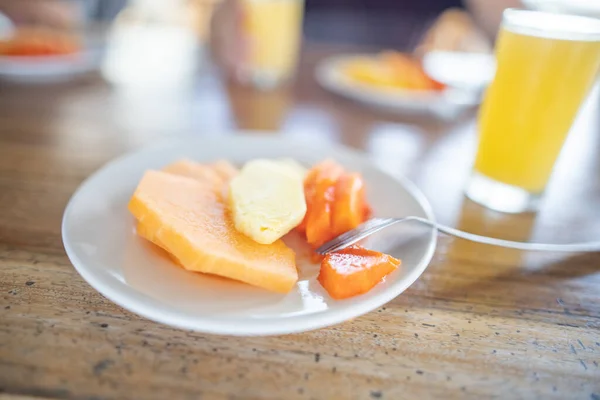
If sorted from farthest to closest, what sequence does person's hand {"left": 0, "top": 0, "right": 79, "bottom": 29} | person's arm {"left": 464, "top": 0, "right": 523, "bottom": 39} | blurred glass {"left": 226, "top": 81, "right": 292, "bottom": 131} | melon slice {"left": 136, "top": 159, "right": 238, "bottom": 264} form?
1. person's hand {"left": 0, "top": 0, "right": 79, "bottom": 29}
2. person's arm {"left": 464, "top": 0, "right": 523, "bottom": 39}
3. blurred glass {"left": 226, "top": 81, "right": 292, "bottom": 131}
4. melon slice {"left": 136, "top": 159, "right": 238, "bottom": 264}

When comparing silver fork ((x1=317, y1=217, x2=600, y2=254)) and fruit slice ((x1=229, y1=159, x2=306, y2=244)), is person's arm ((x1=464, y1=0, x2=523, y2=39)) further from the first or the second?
fruit slice ((x1=229, y1=159, x2=306, y2=244))

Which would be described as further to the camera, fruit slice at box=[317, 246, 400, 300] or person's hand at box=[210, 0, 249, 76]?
person's hand at box=[210, 0, 249, 76]

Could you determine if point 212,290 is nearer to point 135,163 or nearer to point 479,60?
point 135,163

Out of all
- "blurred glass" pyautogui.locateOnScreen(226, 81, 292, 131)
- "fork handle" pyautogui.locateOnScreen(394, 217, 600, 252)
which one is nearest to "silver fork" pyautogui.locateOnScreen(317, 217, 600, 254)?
"fork handle" pyautogui.locateOnScreen(394, 217, 600, 252)

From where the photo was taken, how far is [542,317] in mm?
Answer: 649

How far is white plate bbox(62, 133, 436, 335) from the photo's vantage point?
1.71 feet

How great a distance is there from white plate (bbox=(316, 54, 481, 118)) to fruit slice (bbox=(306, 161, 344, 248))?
713mm

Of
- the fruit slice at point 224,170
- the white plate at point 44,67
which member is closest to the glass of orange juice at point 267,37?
the white plate at point 44,67

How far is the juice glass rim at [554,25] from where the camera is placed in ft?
2.68

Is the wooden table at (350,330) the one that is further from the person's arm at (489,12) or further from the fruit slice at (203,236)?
the person's arm at (489,12)

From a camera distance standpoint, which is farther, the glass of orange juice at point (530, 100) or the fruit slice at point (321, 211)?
the glass of orange juice at point (530, 100)

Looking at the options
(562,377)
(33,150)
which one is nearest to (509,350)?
(562,377)

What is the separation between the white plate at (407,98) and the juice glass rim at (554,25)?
536mm

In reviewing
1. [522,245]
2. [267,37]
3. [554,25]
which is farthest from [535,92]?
[267,37]
